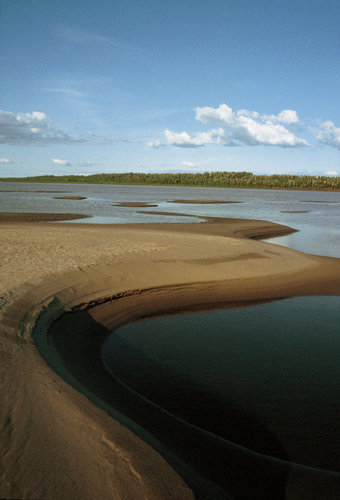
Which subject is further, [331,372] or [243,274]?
[243,274]

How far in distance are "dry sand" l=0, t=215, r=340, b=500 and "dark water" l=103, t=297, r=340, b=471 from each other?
1.24 feet

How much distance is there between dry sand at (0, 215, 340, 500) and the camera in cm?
371

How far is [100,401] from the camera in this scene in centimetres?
517

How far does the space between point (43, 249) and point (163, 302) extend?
6.09 m

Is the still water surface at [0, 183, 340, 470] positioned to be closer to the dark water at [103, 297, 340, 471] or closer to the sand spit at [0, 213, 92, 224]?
the dark water at [103, 297, 340, 471]

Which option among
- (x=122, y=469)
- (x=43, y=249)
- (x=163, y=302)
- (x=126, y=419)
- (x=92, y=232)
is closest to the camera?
→ (x=122, y=469)

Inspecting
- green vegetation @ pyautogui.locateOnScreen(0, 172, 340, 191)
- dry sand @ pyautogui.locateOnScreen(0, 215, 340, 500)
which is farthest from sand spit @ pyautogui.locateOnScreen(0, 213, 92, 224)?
green vegetation @ pyautogui.locateOnScreen(0, 172, 340, 191)

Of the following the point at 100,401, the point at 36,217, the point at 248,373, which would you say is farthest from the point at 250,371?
the point at 36,217

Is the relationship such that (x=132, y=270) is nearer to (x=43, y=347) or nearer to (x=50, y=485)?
(x=43, y=347)

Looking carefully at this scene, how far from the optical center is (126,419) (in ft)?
15.9

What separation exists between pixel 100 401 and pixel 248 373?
9.45 feet

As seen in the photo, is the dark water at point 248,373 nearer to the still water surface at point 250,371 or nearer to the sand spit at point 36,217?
the still water surface at point 250,371

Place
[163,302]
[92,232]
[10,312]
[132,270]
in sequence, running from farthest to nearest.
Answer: [92,232] → [132,270] → [163,302] → [10,312]

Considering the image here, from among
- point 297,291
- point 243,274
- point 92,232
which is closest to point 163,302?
point 243,274
